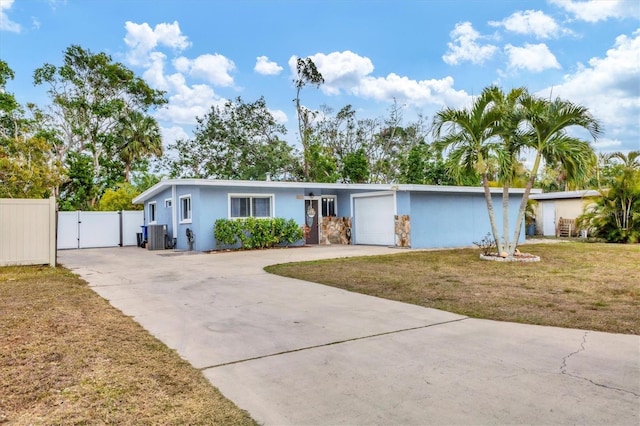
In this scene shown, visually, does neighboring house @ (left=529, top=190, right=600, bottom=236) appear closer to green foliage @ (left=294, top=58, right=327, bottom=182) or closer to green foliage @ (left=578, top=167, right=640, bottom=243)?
green foliage @ (left=578, top=167, right=640, bottom=243)

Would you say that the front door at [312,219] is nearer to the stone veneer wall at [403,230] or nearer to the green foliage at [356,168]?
the stone veneer wall at [403,230]

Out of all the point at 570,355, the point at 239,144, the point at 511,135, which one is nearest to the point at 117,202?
the point at 239,144

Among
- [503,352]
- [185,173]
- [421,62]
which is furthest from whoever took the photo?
[185,173]

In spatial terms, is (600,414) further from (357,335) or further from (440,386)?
(357,335)

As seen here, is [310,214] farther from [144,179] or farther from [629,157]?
[144,179]

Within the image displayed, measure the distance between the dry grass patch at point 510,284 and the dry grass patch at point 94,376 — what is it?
358 centimetres

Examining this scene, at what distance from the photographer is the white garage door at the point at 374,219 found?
1619 cm

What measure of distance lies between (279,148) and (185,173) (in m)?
7.09

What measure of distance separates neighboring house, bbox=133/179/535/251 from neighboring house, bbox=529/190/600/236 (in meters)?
5.79

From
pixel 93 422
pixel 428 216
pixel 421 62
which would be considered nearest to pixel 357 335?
pixel 93 422

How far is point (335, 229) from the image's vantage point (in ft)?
59.7

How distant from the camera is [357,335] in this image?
444 cm

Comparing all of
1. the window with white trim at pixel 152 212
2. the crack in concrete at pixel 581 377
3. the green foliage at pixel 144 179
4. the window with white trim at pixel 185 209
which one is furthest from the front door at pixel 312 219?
the green foliage at pixel 144 179

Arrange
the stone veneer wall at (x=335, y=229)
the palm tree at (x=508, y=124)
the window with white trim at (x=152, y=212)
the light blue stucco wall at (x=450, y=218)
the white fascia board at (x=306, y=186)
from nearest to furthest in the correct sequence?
the palm tree at (x=508, y=124) < the white fascia board at (x=306, y=186) < the light blue stucco wall at (x=450, y=218) < the stone veneer wall at (x=335, y=229) < the window with white trim at (x=152, y=212)
